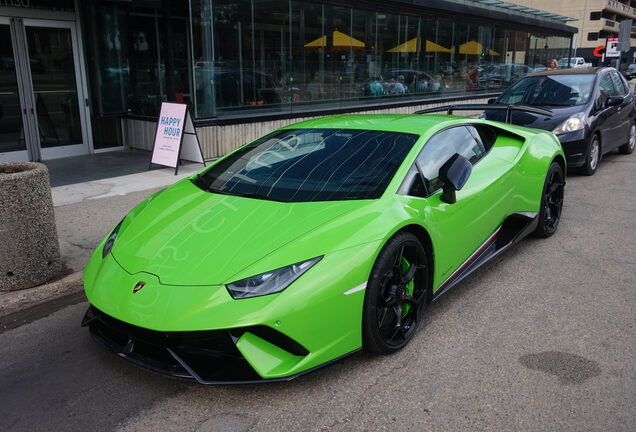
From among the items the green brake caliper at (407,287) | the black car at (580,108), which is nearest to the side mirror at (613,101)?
the black car at (580,108)

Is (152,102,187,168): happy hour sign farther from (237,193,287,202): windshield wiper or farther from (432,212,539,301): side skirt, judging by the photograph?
(432,212,539,301): side skirt

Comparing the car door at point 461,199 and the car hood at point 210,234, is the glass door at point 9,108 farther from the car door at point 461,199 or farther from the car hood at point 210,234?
the car door at point 461,199

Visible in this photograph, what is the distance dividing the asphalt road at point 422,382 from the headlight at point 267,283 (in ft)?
2.02

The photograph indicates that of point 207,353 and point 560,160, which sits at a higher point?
point 560,160

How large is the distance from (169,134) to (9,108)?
2843mm

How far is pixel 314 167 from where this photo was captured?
3781 millimetres

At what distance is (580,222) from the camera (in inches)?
247

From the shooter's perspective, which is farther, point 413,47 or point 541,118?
point 413,47

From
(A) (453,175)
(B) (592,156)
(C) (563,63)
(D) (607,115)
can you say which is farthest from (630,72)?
(A) (453,175)

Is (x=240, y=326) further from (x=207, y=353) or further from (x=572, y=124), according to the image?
(x=572, y=124)

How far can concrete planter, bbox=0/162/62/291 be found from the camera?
159 inches

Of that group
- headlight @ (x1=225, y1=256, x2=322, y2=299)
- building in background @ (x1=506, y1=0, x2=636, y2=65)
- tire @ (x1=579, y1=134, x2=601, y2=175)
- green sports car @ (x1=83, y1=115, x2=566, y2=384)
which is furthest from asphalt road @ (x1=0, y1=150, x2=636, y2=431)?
building in background @ (x1=506, y1=0, x2=636, y2=65)

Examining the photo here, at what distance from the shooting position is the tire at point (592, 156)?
8.69 m

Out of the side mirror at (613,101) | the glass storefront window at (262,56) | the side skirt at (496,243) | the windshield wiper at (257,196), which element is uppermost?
the glass storefront window at (262,56)
